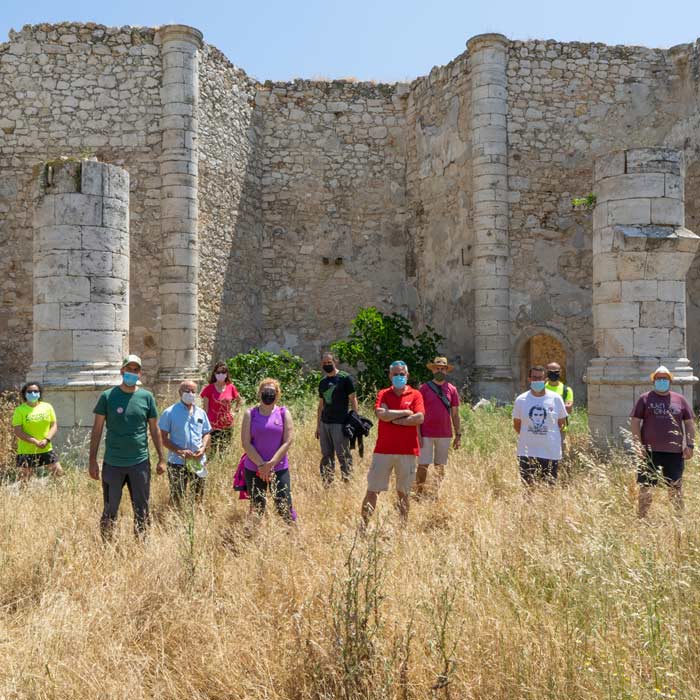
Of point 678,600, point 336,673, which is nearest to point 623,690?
point 678,600

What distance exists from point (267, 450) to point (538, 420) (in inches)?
107

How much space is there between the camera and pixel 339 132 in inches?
663

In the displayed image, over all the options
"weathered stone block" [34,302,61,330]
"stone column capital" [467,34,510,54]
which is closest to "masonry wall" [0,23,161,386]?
"weathered stone block" [34,302,61,330]

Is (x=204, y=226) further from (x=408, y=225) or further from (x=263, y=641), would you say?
(x=263, y=641)

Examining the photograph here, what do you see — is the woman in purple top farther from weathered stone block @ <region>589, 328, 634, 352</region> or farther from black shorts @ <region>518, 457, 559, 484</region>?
weathered stone block @ <region>589, 328, 634, 352</region>

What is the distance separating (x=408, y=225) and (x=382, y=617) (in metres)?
13.8

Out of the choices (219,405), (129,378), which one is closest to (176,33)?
(219,405)

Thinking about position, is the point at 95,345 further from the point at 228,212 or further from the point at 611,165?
the point at 228,212

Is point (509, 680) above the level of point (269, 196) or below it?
below

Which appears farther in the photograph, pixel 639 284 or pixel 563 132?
pixel 563 132

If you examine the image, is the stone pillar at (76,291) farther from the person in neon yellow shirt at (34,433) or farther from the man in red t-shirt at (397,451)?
the man in red t-shirt at (397,451)

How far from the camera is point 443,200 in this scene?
622 inches

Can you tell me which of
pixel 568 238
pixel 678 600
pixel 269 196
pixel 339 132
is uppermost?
pixel 339 132

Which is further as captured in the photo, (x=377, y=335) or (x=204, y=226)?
(x=204, y=226)
